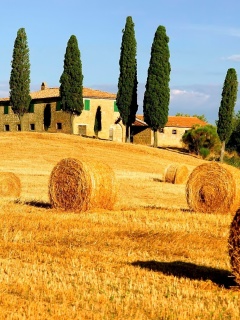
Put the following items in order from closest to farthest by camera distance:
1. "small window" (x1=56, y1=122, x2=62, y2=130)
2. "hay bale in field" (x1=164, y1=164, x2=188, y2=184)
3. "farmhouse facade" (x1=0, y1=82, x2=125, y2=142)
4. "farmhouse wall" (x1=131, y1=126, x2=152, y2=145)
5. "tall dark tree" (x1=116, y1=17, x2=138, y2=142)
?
"hay bale in field" (x1=164, y1=164, x2=188, y2=184) < "tall dark tree" (x1=116, y1=17, x2=138, y2=142) < "farmhouse facade" (x1=0, y1=82, x2=125, y2=142) < "small window" (x1=56, y1=122, x2=62, y2=130) < "farmhouse wall" (x1=131, y1=126, x2=152, y2=145)

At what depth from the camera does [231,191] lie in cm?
2055

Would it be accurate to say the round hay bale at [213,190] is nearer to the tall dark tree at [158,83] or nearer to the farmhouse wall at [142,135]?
the tall dark tree at [158,83]

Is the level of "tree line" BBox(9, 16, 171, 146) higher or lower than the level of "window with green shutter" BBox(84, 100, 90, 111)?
higher

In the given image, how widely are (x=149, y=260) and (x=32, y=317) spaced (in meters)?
4.25

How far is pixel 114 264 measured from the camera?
1130 centimetres

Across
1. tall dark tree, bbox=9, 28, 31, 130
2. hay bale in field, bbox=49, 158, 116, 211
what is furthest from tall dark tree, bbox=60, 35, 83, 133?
hay bale in field, bbox=49, 158, 116, 211

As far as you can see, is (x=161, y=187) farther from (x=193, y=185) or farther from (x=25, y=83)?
(x=25, y=83)

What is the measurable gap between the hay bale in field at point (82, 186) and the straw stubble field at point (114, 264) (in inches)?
12.1

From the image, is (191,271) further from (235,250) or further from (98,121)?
(98,121)

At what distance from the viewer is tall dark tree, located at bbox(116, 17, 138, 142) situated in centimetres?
6056

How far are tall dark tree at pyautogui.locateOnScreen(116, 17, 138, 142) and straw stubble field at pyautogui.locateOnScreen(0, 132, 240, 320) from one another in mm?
39730

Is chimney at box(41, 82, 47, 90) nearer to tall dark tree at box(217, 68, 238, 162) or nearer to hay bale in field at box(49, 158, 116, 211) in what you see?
tall dark tree at box(217, 68, 238, 162)

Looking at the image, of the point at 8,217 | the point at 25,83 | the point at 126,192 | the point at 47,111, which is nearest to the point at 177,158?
the point at 25,83

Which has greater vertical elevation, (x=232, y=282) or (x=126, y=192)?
(x=232, y=282)
